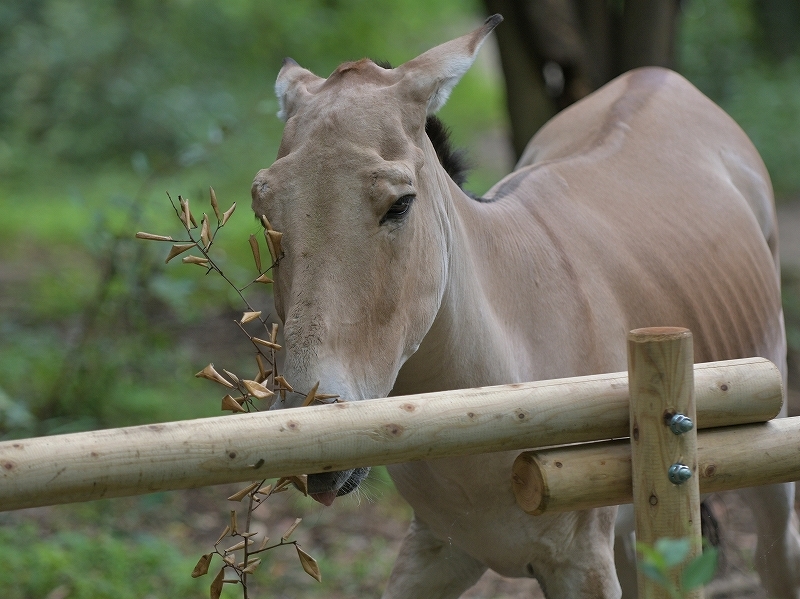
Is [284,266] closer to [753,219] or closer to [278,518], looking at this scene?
[753,219]

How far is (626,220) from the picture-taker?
10.3 ft

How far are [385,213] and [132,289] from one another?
11.9 ft

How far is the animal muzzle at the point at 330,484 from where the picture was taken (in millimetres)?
1988

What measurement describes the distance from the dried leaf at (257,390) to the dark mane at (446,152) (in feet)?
3.30

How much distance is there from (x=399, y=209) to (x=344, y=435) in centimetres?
59

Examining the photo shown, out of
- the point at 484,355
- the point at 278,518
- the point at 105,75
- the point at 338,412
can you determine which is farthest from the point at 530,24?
the point at 105,75

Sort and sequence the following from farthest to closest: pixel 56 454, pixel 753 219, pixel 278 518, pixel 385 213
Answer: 1. pixel 278 518
2. pixel 753 219
3. pixel 385 213
4. pixel 56 454

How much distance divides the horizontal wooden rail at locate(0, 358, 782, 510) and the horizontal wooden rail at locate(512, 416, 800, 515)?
51mm

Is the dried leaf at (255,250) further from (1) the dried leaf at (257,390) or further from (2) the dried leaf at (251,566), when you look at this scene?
(2) the dried leaf at (251,566)

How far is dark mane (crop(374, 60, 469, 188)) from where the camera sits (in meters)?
2.71

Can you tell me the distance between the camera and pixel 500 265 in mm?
2717

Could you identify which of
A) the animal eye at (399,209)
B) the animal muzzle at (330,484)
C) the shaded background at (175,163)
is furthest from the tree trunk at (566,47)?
the animal muzzle at (330,484)

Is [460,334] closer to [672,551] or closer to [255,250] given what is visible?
[255,250]

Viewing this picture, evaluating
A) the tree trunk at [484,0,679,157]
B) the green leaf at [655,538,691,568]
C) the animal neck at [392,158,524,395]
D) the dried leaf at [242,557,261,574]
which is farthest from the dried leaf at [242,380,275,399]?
the tree trunk at [484,0,679,157]
